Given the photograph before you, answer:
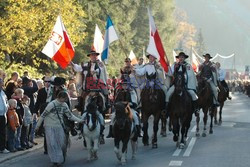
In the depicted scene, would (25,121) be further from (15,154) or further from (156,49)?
(156,49)

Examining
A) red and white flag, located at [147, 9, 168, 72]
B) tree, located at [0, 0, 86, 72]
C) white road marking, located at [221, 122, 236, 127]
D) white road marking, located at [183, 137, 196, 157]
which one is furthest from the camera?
tree, located at [0, 0, 86, 72]

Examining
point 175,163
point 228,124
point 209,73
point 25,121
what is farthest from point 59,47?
point 228,124

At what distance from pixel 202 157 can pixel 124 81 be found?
2894mm

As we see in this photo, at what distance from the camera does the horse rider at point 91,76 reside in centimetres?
1650

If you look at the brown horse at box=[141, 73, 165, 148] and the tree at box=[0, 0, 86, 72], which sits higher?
the tree at box=[0, 0, 86, 72]

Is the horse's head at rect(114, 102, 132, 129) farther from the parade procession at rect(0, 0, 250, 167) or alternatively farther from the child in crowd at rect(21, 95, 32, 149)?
the child in crowd at rect(21, 95, 32, 149)

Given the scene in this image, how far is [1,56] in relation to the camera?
30.1 m

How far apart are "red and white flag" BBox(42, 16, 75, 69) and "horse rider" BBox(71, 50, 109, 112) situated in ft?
1.49

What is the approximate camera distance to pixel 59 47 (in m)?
15.9

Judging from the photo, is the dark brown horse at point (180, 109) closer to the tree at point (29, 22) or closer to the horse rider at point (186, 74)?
the horse rider at point (186, 74)

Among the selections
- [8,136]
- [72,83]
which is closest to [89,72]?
[8,136]

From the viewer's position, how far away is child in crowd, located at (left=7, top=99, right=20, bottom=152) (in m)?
15.5

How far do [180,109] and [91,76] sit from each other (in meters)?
2.46

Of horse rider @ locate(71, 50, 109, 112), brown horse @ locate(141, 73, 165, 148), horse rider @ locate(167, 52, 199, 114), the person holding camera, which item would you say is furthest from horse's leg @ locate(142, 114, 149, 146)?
the person holding camera
